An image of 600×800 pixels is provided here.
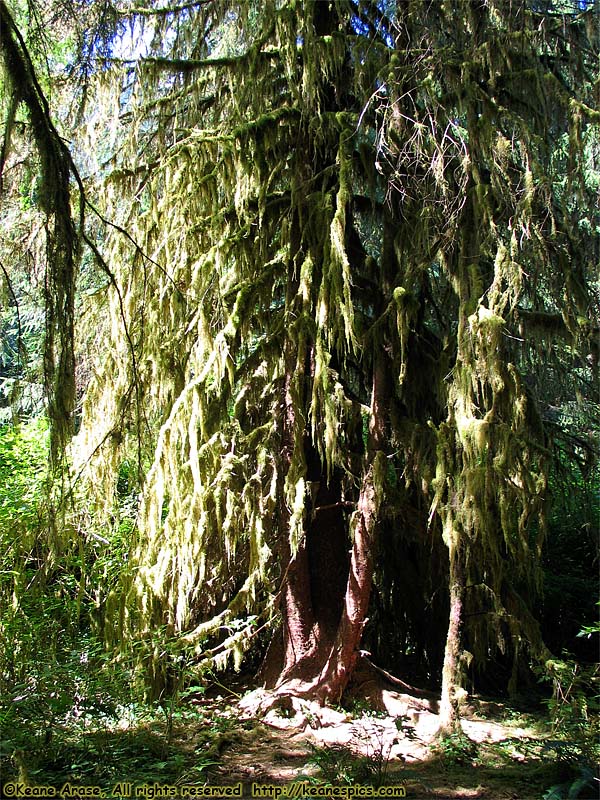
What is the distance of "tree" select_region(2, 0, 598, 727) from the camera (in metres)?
4.60

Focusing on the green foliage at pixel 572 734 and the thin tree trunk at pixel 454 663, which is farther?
the thin tree trunk at pixel 454 663

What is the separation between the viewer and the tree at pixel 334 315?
460 cm

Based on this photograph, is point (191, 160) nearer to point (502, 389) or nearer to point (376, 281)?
point (376, 281)

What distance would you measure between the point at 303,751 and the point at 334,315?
3183 millimetres

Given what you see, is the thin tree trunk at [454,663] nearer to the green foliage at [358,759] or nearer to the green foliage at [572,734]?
the green foliage at [358,759]

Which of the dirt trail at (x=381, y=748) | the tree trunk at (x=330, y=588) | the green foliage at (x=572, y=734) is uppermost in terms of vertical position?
the tree trunk at (x=330, y=588)

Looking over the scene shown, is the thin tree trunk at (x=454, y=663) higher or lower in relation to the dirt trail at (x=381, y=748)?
higher

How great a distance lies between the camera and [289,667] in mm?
5590

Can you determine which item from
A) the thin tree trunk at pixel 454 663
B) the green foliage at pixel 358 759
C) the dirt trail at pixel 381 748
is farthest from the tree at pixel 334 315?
the green foliage at pixel 358 759

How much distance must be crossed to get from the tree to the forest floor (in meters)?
0.34

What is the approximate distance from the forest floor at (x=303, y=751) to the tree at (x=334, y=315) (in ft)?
1.12

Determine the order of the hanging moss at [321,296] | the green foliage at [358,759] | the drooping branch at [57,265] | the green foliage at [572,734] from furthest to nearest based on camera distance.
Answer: the hanging moss at [321,296]
the green foliage at [358,759]
the green foliage at [572,734]
the drooping branch at [57,265]

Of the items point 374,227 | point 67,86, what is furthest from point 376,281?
point 67,86

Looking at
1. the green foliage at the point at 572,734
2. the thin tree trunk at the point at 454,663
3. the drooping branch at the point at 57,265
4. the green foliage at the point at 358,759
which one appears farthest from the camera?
the thin tree trunk at the point at 454,663
